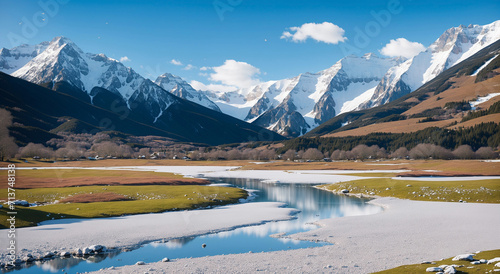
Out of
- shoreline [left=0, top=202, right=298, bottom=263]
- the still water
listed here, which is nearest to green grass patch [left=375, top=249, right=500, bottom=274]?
the still water

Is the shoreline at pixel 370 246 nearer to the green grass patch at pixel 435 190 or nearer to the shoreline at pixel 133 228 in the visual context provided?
the shoreline at pixel 133 228

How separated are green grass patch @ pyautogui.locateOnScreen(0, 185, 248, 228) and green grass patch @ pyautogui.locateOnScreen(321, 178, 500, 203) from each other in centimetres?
2947

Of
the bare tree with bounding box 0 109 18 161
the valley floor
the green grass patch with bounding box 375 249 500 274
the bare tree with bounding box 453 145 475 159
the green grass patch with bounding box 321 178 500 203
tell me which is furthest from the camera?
the bare tree with bounding box 453 145 475 159

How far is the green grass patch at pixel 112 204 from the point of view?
42656 mm

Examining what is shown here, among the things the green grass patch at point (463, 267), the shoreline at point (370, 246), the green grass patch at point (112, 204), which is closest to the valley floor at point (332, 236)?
the shoreline at point (370, 246)

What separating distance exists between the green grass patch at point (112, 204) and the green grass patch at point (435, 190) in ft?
96.7

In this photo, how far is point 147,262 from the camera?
28.7 metres

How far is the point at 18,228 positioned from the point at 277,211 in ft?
112

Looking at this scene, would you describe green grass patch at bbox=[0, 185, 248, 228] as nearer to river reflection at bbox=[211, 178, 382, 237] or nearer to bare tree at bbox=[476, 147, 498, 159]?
river reflection at bbox=[211, 178, 382, 237]

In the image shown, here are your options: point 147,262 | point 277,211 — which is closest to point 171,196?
point 277,211

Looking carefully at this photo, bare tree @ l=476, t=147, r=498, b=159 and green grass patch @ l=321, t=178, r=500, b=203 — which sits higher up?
bare tree @ l=476, t=147, r=498, b=159

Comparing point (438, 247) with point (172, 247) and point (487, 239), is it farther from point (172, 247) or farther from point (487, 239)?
point (172, 247)

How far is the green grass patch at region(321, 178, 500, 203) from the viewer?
58.1 meters

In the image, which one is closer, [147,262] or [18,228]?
[147,262]
